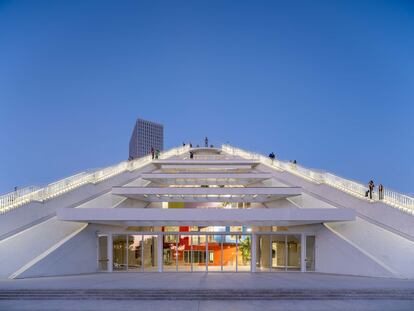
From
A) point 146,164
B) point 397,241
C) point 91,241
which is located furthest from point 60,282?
point 146,164

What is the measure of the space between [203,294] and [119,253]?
10.2 meters

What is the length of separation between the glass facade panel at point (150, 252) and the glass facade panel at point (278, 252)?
7.19 meters

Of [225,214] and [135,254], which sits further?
[135,254]

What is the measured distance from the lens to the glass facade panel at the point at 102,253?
23.0 m

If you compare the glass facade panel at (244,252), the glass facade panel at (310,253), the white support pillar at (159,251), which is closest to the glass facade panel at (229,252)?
the glass facade panel at (244,252)

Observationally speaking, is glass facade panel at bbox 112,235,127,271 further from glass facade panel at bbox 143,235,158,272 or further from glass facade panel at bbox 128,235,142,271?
glass facade panel at bbox 143,235,158,272

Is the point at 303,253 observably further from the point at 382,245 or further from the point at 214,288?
the point at 214,288

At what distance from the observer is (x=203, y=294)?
1466 cm

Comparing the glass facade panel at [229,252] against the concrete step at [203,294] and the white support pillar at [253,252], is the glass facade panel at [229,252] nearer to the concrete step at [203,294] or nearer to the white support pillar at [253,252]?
the white support pillar at [253,252]

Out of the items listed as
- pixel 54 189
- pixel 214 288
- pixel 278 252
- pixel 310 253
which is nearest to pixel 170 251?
pixel 278 252

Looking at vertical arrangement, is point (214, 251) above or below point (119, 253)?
above

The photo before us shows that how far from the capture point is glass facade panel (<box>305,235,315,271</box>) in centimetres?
2328

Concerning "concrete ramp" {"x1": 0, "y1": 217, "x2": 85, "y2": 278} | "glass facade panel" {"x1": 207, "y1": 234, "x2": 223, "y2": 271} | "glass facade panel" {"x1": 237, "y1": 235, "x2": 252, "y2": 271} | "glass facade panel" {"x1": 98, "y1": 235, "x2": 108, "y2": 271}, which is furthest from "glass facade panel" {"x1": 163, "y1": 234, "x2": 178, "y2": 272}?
"concrete ramp" {"x1": 0, "y1": 217, "x2": 85, "y2": 278}

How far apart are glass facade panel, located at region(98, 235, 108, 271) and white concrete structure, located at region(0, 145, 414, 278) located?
0.06 m
